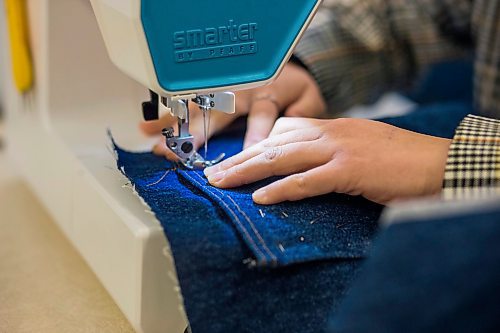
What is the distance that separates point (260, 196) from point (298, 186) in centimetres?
4

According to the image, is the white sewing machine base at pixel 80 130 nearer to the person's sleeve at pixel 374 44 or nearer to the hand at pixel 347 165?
the hand at pixel 347 165

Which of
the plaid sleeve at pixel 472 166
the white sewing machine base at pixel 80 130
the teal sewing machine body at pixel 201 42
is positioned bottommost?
the white sewing machine base at pixel 80 130

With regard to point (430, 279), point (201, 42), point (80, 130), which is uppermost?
point (201, 42)

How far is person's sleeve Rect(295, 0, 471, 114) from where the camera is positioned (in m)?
1.21

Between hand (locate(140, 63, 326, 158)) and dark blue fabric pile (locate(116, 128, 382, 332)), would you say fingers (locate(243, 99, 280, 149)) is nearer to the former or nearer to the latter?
hand (locate(140, 63, 326, 158))

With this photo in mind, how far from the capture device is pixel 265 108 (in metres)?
0.95

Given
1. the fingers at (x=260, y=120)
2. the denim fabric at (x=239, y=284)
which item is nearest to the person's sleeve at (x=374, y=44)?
the fingers at (x=260, y=120)

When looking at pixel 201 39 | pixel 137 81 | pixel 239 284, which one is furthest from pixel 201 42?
pixel 239 284

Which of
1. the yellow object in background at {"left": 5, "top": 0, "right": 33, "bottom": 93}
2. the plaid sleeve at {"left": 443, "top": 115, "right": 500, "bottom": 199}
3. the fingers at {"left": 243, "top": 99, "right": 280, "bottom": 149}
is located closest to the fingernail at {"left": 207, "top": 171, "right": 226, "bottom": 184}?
the fingers at {"left": 243, "top": 99, "right": 280, "bottom": 149}

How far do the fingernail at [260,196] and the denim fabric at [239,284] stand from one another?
49mm

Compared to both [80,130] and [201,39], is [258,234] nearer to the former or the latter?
[201,39]

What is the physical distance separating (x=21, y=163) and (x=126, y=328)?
0.50 m

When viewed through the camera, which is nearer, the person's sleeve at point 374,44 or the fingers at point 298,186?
the fingers at point 298,186

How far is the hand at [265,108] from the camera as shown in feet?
2.88
